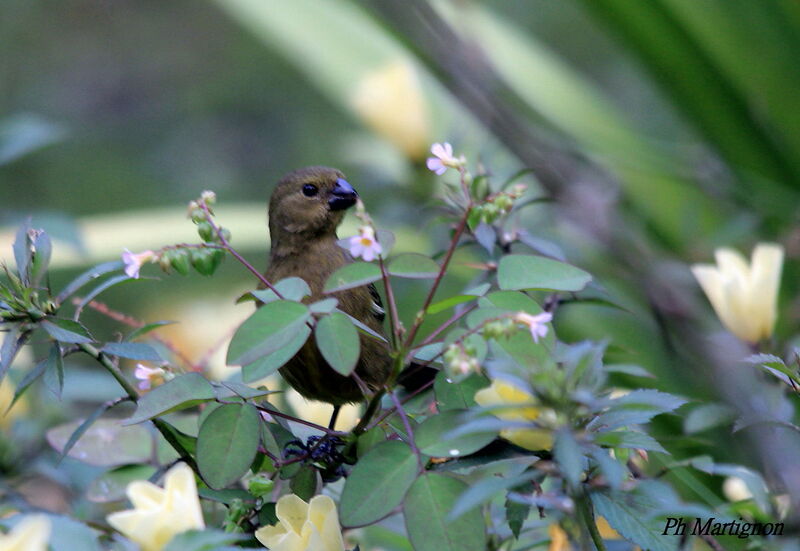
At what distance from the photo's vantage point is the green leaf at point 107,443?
1243 millimetres

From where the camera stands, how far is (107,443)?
1268 mm

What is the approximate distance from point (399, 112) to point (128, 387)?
4.18 feet

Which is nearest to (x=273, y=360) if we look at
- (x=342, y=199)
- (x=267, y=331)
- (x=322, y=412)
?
(x=267, y=331)

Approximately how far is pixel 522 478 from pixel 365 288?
853 millimetres

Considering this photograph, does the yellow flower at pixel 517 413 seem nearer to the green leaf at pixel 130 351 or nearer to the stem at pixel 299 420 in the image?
the stem at pixel 299 420

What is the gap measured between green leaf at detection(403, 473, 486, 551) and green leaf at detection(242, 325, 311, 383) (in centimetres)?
17

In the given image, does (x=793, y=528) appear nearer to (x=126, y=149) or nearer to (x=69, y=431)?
(x=69, y=431)

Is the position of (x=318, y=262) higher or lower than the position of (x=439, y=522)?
lower

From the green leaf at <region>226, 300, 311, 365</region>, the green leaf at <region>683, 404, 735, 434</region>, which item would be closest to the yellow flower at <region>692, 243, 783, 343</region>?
the green leaf at <region>683, 404, 735, 434</region>

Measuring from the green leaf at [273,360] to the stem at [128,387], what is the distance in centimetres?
12

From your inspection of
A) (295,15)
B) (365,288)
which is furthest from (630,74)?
(365,288)

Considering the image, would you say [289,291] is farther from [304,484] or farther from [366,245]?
[304,484]

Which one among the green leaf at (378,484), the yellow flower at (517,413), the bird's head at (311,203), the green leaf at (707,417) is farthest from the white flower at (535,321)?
the bird's head at (311,203)

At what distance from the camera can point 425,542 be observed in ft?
2.78
